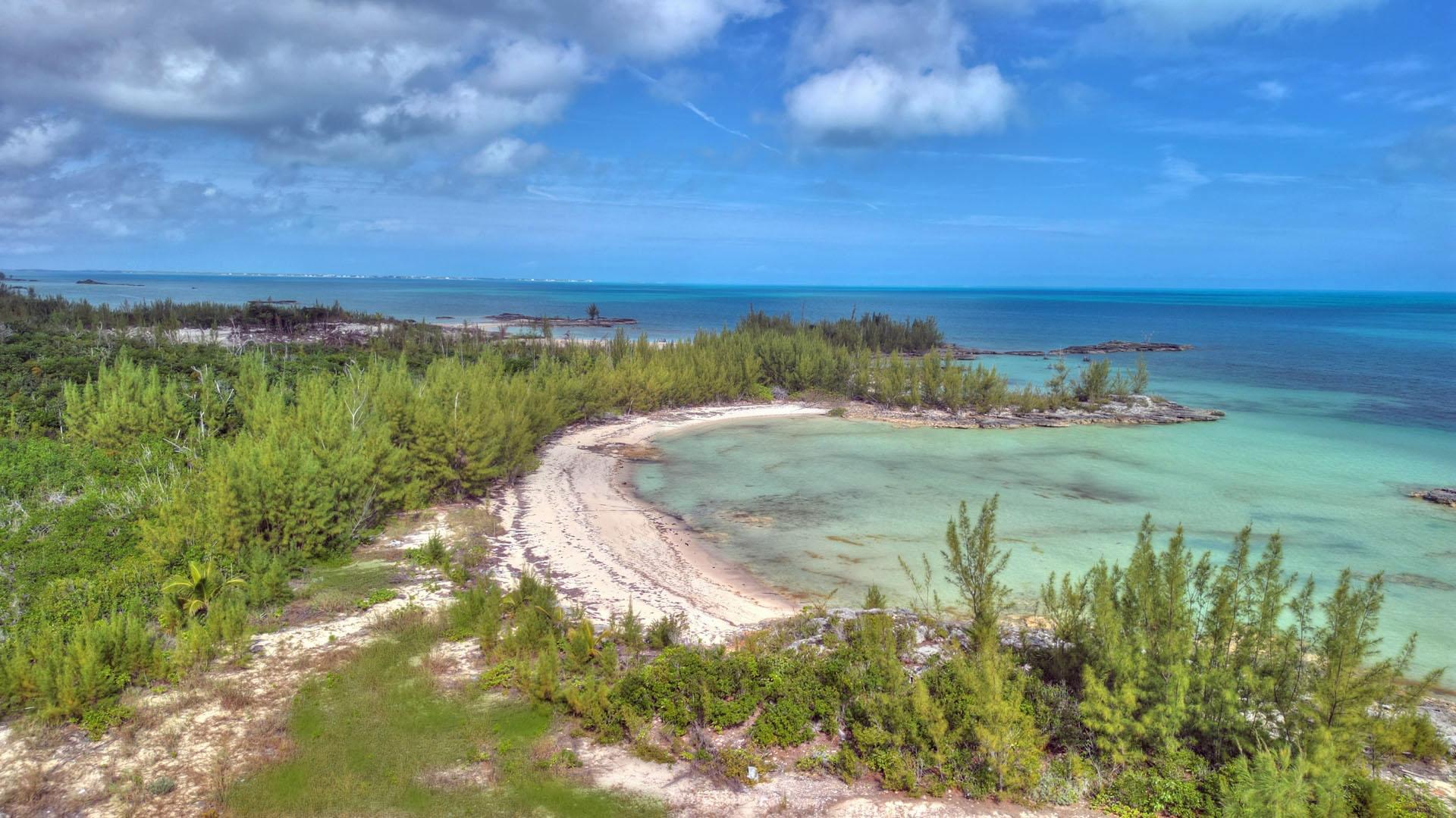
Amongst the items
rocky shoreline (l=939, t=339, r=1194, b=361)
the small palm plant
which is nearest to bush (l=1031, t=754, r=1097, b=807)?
the small palm plant

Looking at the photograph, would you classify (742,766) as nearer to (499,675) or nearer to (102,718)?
(499,675)

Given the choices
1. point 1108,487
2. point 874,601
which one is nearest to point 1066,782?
point 874,601

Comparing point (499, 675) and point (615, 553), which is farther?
point (615, 553)

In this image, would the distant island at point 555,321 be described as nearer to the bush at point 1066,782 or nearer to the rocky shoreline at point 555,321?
the rocky shoreline at point 555,321

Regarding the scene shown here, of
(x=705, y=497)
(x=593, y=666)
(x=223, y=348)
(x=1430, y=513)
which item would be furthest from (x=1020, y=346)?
(x=593, y=666)

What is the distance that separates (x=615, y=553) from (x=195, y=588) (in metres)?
7.71

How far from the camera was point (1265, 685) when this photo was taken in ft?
25.9

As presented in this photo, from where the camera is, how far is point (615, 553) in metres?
16.5

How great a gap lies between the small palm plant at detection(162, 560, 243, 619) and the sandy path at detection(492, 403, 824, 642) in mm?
4942

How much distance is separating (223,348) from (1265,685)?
3992cm

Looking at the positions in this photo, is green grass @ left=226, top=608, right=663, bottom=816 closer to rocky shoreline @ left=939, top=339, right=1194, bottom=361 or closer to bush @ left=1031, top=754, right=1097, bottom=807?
bush @ left=1031, top=754, right=1097, bottom=807

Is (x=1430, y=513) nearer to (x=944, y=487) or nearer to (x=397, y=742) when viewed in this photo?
(x=944, y=487)

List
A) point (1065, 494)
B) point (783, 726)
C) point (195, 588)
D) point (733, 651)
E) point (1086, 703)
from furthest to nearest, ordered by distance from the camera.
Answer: point (1065, 494) < point (195, 588) < point (733, 651) < point (783, 726) < point (1086, 703)

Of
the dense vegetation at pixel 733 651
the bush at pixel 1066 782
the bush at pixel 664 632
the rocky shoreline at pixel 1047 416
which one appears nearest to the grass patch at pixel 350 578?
the dense vegetation at pixel 733 651
